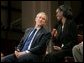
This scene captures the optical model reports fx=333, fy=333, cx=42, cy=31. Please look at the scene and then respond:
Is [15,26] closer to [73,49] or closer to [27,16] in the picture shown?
[27,16]

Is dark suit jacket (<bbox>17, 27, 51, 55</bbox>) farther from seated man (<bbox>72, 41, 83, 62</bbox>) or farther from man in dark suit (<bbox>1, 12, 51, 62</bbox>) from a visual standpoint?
seated man (<bbox>72, 41, 83, 62</bbox>)

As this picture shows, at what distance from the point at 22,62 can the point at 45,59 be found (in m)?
0.31

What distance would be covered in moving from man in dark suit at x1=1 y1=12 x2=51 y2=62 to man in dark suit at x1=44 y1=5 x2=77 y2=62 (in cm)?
14

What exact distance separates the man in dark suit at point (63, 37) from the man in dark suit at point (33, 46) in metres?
0.14

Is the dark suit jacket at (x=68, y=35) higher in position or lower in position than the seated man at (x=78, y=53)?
higher

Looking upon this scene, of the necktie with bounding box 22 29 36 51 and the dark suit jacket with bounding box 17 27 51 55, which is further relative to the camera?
the necktie with bounding box 22 29 36 51

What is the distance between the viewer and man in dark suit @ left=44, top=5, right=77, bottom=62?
4410mm

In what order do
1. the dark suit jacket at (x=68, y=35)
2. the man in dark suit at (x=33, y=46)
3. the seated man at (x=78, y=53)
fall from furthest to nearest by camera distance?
the dark suit jacket at (x=68, y=35)
the man in dark suit at (x=33, y=46)
the seated man at (x=78, y=53)

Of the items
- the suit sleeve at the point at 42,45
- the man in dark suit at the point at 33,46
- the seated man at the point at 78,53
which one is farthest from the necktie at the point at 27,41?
the seated man at the point at 78,53

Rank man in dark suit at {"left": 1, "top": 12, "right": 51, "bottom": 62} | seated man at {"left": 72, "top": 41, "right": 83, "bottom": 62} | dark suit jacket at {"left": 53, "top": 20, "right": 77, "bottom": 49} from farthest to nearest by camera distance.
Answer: dark suit jacket at {"left": 53, "top": 20, "right": 77, "bottom": 49}, man in dark suit at {"left": 1, "top": 12, "right": 51, "bottom": 62}, seated man at {"left": 72, "top": 41, "right": 83, "bottom": 62}

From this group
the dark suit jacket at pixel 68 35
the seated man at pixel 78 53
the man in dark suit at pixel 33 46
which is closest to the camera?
Result: the seated man at pixel 78 53

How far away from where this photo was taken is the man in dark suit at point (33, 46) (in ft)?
14.3

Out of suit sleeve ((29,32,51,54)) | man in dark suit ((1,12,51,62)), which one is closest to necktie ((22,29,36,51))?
man in dark suit ((1,12,51,62))

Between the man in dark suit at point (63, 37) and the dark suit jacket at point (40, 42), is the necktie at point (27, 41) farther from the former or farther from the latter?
the man in dark suit at point (63, 37)
